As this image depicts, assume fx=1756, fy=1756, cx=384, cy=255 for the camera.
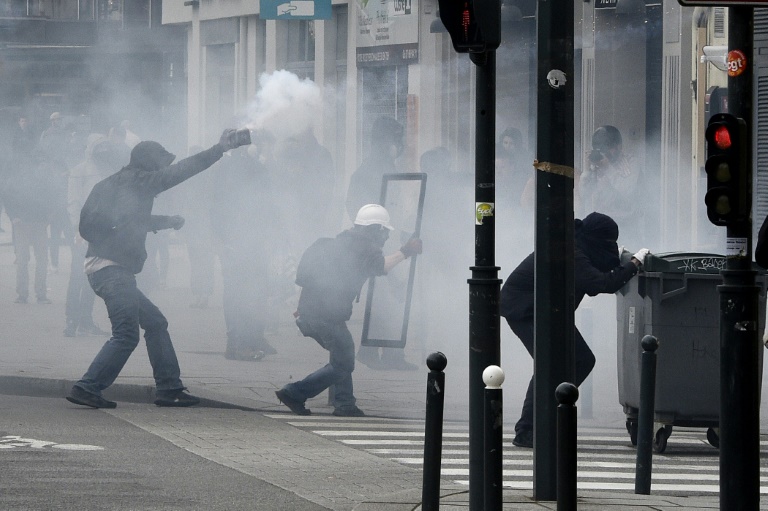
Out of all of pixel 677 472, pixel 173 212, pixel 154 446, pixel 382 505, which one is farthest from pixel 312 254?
pixel 173 212

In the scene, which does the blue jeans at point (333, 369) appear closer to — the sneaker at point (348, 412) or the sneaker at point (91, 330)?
the sneaker at point (348, 412)

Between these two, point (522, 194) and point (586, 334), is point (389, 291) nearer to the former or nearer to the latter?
point (522, 194)

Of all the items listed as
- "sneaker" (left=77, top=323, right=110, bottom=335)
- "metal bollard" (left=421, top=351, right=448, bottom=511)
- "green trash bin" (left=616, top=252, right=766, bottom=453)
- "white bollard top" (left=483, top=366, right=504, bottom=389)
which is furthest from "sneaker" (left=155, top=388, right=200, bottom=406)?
"white bollard top" (left=483, top=366, right=504, bottom=389)

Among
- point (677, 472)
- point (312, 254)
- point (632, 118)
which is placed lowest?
point (677, 472)

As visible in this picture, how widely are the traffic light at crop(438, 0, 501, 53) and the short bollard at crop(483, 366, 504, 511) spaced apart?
1.46 metres

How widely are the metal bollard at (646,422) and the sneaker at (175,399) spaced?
12.3 ft

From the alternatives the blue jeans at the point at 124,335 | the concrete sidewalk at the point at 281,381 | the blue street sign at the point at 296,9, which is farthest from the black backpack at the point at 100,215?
the blue street sign at the point at 296,9

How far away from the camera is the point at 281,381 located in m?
12.3

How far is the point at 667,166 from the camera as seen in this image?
18.4 metres

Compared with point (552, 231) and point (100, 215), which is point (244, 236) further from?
point (552, 231)

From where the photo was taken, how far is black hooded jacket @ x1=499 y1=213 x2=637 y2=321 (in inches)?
381

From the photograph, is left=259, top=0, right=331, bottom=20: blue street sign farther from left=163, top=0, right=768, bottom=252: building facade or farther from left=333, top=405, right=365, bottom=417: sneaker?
left=333, top=405, right=365, bottom=417: sneaker

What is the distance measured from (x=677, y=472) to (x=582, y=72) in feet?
36.5

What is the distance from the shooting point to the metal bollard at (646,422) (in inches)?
321
